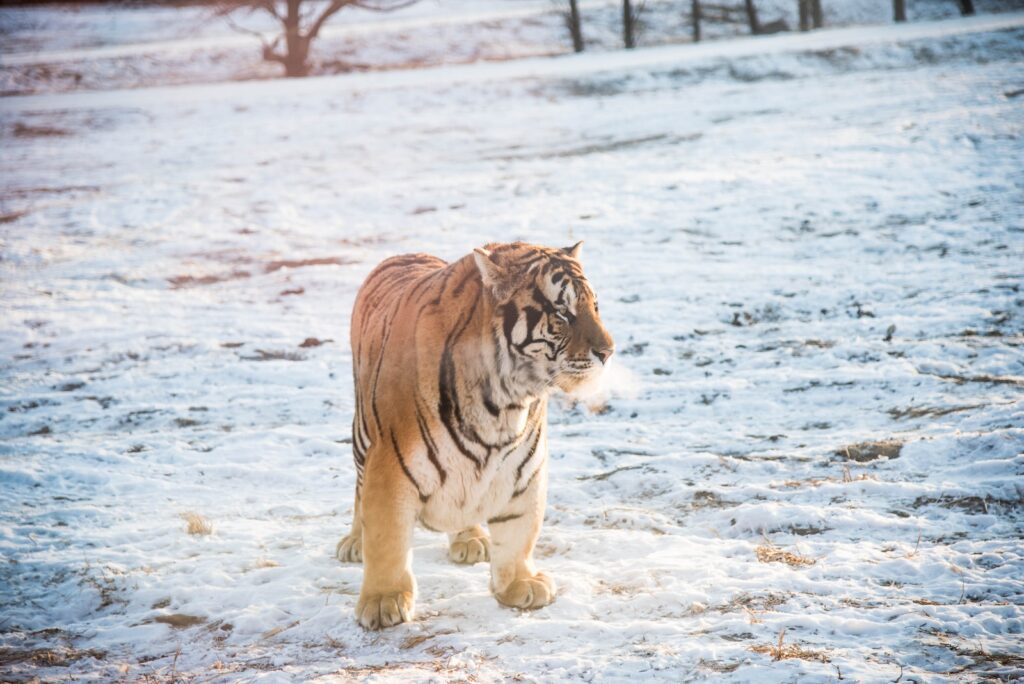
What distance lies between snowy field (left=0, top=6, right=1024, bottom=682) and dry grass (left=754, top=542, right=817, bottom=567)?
16 mm

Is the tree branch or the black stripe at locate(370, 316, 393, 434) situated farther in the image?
the tree branch

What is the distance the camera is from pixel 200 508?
5.61 meters

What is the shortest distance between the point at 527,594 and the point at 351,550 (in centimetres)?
109

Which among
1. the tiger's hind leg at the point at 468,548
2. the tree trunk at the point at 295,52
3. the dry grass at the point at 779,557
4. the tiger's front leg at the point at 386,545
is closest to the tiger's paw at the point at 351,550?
the tiger's hind leg at the point at 468,548

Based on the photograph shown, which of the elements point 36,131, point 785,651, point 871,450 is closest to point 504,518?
point 785,651

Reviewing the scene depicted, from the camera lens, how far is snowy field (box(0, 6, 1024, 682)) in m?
3.89

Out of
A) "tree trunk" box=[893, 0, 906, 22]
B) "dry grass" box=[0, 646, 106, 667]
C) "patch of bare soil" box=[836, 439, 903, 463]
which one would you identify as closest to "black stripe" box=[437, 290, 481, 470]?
"dry grass" box=[0, 646, 106, 667]

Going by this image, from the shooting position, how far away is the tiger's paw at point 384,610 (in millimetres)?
3904

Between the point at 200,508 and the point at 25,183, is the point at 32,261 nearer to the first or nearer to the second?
the point at 25,183

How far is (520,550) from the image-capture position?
13.5 ft

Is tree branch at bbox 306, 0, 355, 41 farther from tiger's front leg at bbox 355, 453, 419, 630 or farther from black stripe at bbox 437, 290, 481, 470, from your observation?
tiger's front leg at bbox 355, 453, 419, 630

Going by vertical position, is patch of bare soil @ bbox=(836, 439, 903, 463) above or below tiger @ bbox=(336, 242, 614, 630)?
below

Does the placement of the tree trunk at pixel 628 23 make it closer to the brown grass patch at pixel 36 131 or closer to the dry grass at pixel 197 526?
the brown grass patch at pixel 36 131

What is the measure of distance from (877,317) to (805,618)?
4.73 metres
